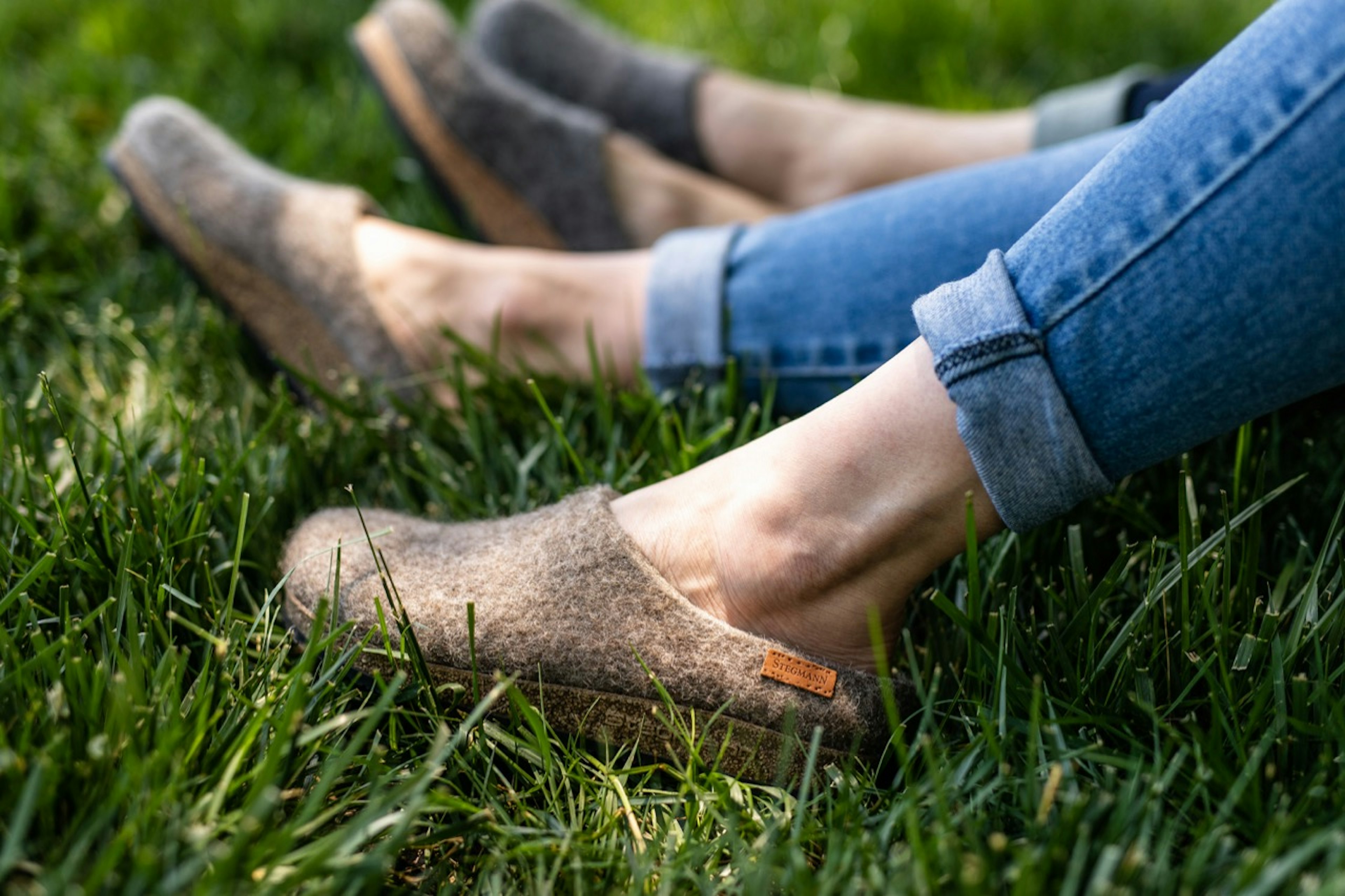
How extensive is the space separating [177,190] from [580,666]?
98cm

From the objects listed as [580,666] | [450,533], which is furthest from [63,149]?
[580,666]

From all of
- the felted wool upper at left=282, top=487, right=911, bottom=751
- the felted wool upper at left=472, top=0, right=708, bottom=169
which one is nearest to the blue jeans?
the felted wool upper at left=282, top=487, right=911, bottom=751

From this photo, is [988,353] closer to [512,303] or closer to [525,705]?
[525,705]

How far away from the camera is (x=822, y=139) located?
1684 millimetres

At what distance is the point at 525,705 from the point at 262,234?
0.86m

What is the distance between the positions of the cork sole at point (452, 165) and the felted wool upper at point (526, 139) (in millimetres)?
10

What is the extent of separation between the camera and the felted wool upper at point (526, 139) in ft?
5.20

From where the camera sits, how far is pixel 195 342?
134 cm

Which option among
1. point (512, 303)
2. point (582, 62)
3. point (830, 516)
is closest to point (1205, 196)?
point (830, 516)

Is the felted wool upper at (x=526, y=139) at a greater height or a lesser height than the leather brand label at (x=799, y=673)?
greater

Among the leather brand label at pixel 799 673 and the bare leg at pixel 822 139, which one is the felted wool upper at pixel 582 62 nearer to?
the bare leg at pixel 822 139

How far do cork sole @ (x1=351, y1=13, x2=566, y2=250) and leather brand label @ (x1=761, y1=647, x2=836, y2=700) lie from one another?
95 centimetres

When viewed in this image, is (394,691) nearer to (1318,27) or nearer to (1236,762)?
(1236,762)

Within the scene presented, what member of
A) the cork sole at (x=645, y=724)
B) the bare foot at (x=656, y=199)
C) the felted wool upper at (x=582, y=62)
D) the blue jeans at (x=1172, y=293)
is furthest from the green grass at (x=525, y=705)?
the felted wool upper at (x=582, y=62)
